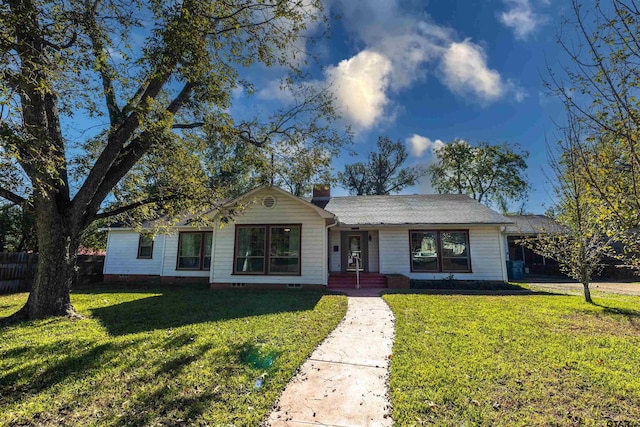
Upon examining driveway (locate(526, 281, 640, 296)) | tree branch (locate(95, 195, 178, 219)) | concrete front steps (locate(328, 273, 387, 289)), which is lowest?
driveway (locate(526, 281, 640, 296))

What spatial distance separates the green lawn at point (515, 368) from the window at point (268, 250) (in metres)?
5.35

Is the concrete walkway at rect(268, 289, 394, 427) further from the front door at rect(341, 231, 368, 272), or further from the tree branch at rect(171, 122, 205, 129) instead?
the front door at rect(341, 231, 368, 272)

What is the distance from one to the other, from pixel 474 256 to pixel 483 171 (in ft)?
78.3

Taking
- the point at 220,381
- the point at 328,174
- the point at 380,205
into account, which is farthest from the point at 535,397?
the point at 380,205

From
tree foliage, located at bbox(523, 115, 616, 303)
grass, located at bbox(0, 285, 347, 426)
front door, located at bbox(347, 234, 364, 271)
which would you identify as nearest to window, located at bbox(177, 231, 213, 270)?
grass, located at bbox(0, 285, 347, 426)

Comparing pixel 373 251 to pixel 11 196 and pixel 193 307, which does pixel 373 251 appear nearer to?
pixel 193 307

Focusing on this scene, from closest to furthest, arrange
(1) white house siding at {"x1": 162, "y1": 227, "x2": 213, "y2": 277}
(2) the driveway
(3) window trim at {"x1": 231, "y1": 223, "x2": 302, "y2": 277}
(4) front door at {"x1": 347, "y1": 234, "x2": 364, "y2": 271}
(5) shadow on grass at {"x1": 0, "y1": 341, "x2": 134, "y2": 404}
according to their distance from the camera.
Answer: (5) shadow on grass at {"x1": 0, "y1": 341, "x2": 134, "y2": 404} → (3) window trim at {"x1": 231, "y1": 223, "x2": 302, "y2": 277} → (2) the driveway → (1) white house siding at {"x1": 162, "y1": 227, "x2": 213, "y2": 277} → (4) front door at {"x1": 347, "y1": 234, "x2": 364, "y2": 271}

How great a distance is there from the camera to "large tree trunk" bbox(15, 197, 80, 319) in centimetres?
703

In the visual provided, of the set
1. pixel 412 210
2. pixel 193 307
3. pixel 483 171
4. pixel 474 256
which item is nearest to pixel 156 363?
pixel 193 307

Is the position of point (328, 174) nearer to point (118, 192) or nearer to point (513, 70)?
point (513, 70)

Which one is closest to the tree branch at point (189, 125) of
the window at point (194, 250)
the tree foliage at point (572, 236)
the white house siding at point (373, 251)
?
the window at point (194, 250)

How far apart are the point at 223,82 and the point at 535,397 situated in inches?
348

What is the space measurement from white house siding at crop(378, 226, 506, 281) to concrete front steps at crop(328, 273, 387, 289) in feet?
3.06

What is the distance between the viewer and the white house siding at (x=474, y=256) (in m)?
13.1
